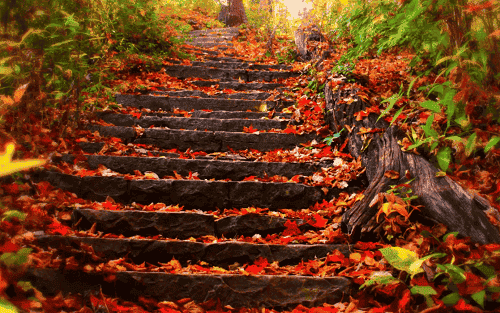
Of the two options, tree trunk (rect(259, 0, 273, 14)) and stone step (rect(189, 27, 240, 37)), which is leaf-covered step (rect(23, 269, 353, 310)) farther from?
tree trunk (rect(259, 0, 273, 14))

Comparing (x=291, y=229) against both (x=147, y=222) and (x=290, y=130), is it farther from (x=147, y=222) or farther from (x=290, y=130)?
(x=290, y=130)

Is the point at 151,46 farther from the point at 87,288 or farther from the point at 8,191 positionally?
the point at 87,288

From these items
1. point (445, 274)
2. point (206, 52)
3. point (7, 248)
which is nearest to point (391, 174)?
point (445, 274)

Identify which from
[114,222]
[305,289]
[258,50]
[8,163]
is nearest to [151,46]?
[258,50]

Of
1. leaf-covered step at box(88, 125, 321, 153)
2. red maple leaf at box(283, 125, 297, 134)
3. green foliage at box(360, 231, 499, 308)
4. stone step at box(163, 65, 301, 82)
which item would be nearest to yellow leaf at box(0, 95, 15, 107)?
leaf-covered step at box(88, 125, 321, 153)

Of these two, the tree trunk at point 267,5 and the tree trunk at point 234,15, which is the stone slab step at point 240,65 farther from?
the tree trunk at point 234,15

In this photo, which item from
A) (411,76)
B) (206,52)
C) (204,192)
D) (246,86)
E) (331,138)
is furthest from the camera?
(206,52)

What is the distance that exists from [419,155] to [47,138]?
315 centimetres

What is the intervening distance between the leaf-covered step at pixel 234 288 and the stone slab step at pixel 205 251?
0.85ft

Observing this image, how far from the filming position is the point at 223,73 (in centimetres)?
580

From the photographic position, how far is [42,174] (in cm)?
247

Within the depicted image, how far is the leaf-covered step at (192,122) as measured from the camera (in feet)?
12.9

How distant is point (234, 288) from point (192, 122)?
2.53m

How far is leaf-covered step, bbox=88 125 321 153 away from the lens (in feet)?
11.9
